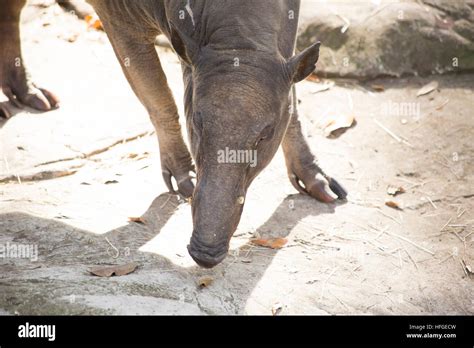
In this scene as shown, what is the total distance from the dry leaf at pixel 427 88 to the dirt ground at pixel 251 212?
7 cm

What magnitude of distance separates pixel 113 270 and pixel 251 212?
1.57 metres

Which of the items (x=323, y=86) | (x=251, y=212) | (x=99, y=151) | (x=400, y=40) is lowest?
(x=99, y=151)

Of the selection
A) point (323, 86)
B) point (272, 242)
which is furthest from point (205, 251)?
point (323, 86)

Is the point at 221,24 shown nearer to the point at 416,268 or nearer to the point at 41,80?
the point at 416,268

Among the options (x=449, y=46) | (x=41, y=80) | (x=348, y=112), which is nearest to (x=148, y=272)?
(x=348, y=112)

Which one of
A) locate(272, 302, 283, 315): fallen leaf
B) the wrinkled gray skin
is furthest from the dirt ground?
the wrinkled gray skin

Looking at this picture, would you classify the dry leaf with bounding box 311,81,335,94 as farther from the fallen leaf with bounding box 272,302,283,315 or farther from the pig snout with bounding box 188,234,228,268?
the pig snout with bounding box 188,234,228,268

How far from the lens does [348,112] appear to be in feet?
25.1

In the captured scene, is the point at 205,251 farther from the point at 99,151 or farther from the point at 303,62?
the point at 99,151

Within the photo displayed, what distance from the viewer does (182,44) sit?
4.80 m

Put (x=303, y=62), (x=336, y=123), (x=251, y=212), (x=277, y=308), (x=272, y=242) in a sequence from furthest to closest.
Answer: (x=336, y=123) < (x=251, y=212) < (x=272, y=242) < (x=303, y=62) < (x=277, y=308)

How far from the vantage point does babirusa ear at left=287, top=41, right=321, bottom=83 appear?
15.5ft

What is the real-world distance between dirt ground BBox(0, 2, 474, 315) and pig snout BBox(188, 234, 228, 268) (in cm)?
26

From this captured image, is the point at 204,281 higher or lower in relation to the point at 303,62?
lower
